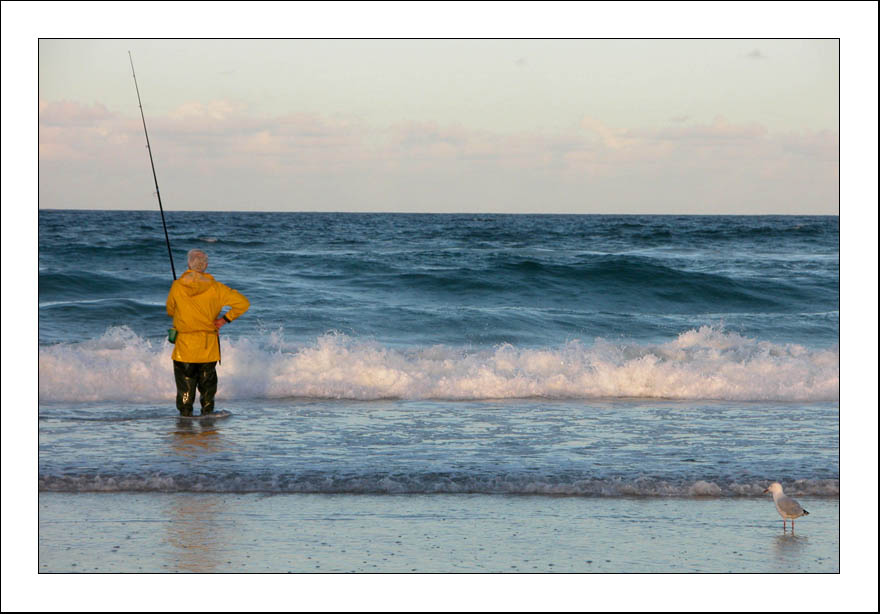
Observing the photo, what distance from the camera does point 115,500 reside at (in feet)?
20.3

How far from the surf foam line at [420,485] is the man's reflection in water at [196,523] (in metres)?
0.21

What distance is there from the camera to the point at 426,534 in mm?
5516

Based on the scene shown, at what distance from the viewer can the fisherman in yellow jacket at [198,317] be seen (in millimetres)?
8219

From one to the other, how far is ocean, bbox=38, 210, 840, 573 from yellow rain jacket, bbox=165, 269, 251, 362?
0.65 metres

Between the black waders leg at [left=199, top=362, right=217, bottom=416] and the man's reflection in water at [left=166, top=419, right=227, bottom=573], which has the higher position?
the black waders leg at [left=199, top=362, right=217, bottom=416]

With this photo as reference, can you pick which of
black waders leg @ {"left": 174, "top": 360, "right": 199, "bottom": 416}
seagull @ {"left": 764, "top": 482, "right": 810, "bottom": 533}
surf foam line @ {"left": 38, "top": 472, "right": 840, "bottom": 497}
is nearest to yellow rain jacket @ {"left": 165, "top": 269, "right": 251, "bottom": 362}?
black waders leg @ {"left": 174, "top": 360, "right": 199, "bottom": 416}

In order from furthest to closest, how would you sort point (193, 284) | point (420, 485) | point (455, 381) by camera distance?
point (455, 381) → point (193, 284) → point (420, 485)

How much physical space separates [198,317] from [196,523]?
2.91 meters

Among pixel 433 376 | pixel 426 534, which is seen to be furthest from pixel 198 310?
pixel 426 534

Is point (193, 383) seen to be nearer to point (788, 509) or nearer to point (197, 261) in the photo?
point (197, 261)

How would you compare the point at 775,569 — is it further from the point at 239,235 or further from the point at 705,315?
the point at 239,235

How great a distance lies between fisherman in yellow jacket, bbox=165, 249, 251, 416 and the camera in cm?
822

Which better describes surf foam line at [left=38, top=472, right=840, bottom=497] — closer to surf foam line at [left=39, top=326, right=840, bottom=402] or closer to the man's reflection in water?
the man's reflection in water

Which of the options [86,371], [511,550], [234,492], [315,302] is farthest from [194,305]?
[315,302]
